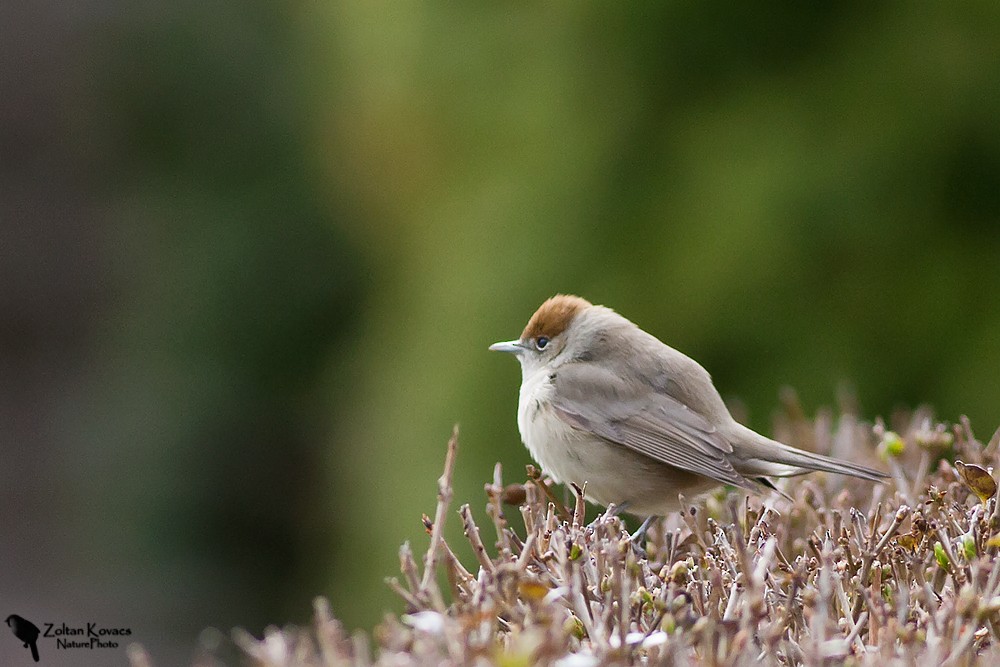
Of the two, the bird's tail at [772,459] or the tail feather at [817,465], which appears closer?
the tail feather at [817,465]

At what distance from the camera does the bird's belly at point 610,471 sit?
3.78 m

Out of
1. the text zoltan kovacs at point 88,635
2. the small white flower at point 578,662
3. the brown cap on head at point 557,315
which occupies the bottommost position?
the text zoltan kovacs at point 88,635

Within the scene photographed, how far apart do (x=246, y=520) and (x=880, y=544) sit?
827 cm

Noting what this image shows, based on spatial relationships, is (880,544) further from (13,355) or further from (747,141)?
(13,355)

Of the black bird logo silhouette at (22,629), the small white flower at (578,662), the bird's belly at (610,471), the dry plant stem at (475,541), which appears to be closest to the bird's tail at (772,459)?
the bird's belly at (610,471)

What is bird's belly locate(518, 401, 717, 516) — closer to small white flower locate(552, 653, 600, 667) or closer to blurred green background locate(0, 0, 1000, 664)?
small white flower locate(552, 653, 600, 667)

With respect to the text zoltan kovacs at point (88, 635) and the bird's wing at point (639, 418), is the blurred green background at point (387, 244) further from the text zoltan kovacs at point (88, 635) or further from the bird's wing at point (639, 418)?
the bird's wing at point (639, 418)

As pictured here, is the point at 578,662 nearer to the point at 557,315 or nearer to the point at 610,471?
the point at 610,471

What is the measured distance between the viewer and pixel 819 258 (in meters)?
5.70

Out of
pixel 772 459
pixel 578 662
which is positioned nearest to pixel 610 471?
pixel 772 459

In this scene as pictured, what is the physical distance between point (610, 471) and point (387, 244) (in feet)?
16.3

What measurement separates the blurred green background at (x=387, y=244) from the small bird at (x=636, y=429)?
1.86 m

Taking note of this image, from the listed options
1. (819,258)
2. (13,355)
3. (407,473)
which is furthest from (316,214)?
(819,258)

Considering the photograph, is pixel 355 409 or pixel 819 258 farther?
pixel 355 409
